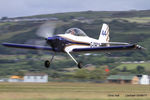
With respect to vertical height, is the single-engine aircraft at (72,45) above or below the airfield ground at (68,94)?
above

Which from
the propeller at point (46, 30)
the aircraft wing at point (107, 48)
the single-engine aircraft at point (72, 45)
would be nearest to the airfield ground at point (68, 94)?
the single-engine aircraft at point (72, 45)

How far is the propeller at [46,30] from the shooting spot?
29.1m

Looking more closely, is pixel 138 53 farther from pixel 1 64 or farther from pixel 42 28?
pixel 42 28

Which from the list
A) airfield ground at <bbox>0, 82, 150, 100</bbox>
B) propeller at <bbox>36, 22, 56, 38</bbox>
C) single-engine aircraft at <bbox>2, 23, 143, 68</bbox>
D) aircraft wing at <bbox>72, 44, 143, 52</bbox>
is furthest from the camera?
propeller at <bbox>36, 22, 56, 38</bbox>

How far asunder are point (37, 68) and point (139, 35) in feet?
255

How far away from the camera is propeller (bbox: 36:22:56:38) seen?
29094mm

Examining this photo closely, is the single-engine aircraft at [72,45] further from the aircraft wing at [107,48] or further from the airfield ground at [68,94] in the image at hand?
the airfield ground at [68,94]

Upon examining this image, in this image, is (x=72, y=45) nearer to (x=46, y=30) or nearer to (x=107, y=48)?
(x=46, y=30)

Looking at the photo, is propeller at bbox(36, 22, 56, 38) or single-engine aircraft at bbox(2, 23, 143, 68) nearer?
single-engine aircraft at bbox(2, 23, 143, 68)

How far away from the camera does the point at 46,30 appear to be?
29.4 m

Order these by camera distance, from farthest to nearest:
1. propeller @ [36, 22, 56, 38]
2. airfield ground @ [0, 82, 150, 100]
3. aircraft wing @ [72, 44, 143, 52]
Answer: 1. propeller @ [36, 22, 56, 38]
2. aircraft wing @ [72, 44, 143, 52]
3. airfield ground @ [0, 82, 150, 100]

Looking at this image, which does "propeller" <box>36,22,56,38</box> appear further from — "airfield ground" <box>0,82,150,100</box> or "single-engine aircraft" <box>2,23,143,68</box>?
"airfield ground" <box>0,82,150,100</box>

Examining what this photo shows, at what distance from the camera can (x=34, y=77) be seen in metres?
83.0

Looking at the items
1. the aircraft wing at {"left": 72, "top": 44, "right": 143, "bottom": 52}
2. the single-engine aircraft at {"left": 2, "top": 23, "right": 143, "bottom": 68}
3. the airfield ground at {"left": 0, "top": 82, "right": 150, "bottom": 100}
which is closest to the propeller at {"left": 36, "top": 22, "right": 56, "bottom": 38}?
the single-engine aircraft at {"left": 2, "top": 23, "right": 143, "bottom": 68}
